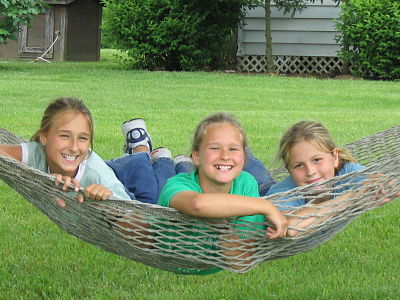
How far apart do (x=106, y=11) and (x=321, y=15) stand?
3.82 metres

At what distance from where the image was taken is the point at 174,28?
14.3 metres

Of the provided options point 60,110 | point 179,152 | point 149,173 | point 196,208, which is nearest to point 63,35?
point 179,152

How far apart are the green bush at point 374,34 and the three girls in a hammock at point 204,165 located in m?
10.1

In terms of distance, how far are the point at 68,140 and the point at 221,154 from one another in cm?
65

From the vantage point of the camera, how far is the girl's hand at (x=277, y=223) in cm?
255

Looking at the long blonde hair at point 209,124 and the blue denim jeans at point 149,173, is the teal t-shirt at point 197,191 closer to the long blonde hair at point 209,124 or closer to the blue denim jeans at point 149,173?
the long blonde hair at point 209,124

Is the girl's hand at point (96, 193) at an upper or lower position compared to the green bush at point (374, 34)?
lower

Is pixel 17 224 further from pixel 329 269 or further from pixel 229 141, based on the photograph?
pixel 229 141

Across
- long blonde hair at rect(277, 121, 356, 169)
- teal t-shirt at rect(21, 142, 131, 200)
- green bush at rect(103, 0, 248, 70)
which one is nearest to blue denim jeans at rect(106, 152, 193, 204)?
teal t-shirt at rect(21, 142, 131, 200)

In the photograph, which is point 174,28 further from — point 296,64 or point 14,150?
point 14,150

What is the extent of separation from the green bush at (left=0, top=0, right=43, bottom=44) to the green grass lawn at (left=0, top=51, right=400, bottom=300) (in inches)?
37.8

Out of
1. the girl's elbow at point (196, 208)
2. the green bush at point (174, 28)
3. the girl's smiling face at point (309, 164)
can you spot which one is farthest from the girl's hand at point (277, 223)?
the green bush at point (174, 28)

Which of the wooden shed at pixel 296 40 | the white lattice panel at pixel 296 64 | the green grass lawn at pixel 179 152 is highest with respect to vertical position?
the wooden shed at pixel 296 40

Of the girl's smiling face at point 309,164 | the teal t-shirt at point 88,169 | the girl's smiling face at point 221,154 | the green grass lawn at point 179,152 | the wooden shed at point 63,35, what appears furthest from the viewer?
the wooden shed at point 63,35
